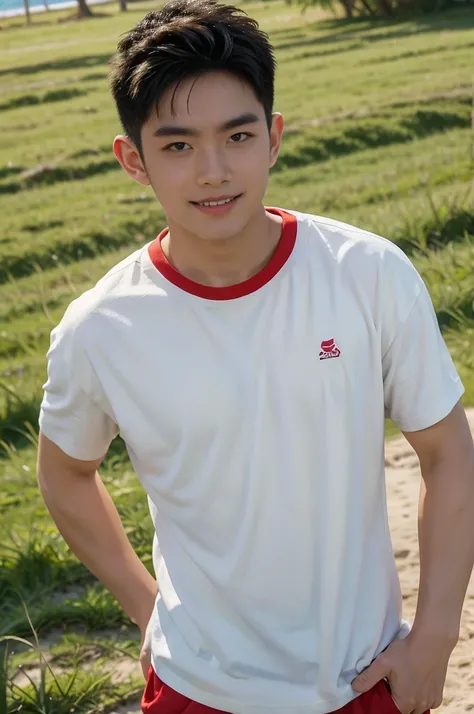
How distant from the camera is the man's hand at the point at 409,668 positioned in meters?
1.87

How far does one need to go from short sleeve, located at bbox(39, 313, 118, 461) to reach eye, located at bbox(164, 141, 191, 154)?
1.12ft

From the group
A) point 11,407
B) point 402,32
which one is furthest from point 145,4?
point 11,407

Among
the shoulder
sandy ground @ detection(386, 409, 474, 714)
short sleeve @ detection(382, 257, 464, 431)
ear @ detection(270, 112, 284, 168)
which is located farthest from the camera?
sandy ground @ detection(386, 409, 474, 714)

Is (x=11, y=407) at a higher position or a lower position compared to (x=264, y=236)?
lower

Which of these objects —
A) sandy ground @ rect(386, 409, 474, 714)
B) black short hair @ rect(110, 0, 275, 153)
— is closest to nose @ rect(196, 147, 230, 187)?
black short hair @ rect(110, 0, 275, 153)

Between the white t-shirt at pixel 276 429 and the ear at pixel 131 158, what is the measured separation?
21 centimetres

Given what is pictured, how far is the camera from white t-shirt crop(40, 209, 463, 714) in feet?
6.05

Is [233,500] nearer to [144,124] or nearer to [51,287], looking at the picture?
[144,124]

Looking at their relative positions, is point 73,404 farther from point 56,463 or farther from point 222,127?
point 222,127

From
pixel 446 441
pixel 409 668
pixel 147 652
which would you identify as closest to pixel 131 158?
pixel 446 441

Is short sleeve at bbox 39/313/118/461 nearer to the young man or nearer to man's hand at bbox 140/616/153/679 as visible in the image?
the young man

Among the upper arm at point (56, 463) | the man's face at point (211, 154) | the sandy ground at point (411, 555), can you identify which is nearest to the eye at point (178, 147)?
the man's face at point (211, 154)

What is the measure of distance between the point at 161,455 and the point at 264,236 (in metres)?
0.41

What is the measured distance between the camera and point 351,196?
10.3 meters
